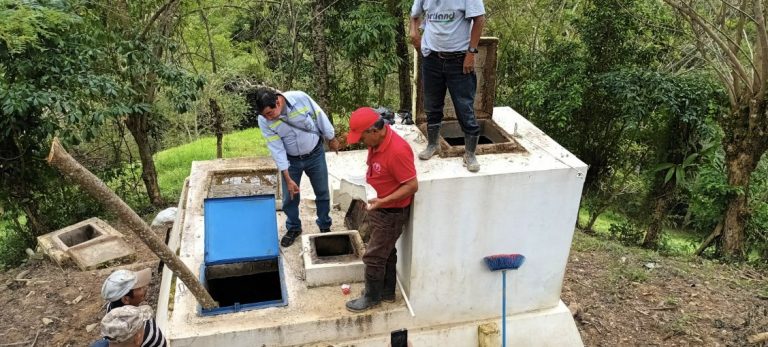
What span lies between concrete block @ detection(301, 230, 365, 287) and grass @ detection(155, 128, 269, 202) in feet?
22.8

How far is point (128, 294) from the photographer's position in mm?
3461

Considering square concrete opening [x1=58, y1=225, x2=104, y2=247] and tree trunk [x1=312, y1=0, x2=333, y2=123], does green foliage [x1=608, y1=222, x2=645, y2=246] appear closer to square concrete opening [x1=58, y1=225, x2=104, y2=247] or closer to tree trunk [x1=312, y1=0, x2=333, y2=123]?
tree trunk [x1=312, y1=0, x2=333, y2=123]

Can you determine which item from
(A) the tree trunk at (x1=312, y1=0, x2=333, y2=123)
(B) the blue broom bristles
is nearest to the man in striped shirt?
(B) the blue broom bristles

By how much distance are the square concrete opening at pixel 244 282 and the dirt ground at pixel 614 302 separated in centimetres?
101

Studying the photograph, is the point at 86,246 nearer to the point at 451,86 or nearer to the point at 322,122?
the point at 322,122

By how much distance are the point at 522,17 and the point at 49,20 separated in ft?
23.1

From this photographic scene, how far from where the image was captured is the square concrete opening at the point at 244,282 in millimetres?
4773

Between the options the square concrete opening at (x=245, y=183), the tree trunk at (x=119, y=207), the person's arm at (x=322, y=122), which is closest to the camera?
the tree trunk at (x=119, y=207)

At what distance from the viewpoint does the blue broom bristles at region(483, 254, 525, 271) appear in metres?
4.21

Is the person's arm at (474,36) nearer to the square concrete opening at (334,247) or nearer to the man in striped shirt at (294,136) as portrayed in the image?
the man in striped shirt at (294,136)

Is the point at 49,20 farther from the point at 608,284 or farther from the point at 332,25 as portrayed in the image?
the point at 608,284

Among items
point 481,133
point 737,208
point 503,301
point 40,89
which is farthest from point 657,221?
point 40,89

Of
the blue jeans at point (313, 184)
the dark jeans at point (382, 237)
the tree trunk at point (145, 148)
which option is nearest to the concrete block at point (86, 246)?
the tree trunk at point (145, 148)

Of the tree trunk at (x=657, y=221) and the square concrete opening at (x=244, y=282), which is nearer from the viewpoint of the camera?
the square concrete opening at (x=244, y=282)
